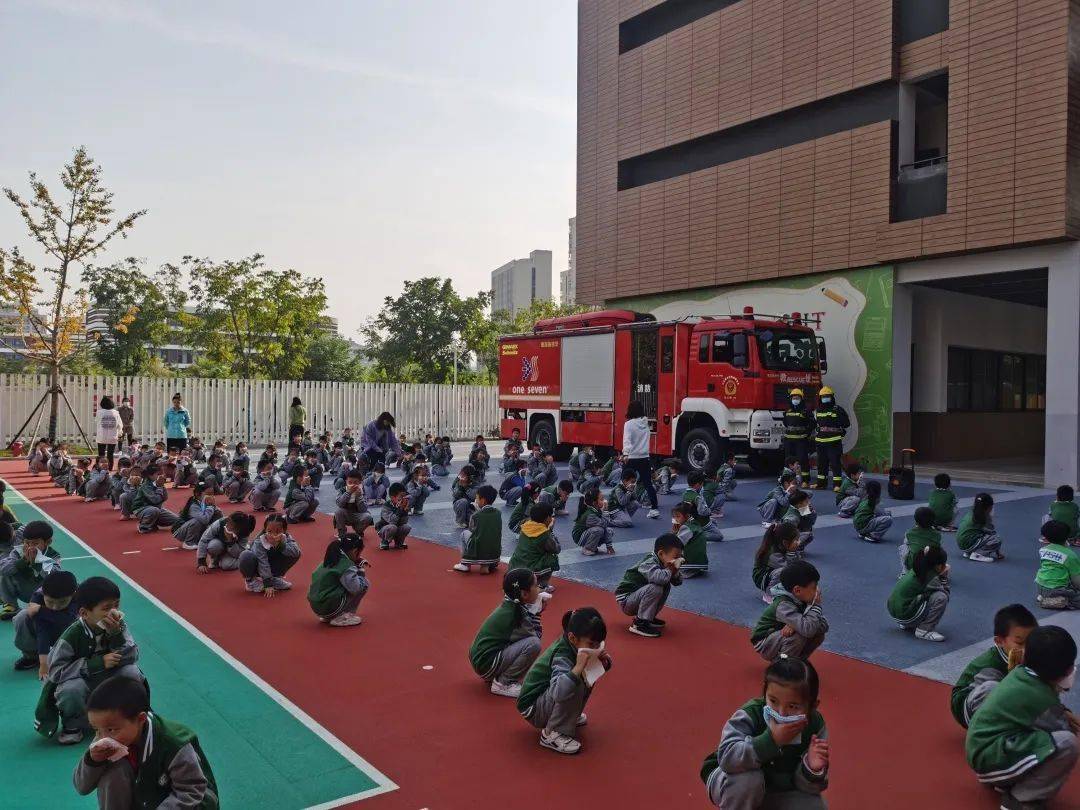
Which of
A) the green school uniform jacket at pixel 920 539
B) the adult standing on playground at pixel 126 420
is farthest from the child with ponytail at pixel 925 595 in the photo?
the adult standing on playground at pixel 126 420

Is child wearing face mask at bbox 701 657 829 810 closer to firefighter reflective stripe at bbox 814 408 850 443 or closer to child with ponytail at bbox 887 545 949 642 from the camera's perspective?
child with ponytail at bbox 887 545 949 642

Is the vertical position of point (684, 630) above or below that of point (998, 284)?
below

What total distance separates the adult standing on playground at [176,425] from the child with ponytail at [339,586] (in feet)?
43.6

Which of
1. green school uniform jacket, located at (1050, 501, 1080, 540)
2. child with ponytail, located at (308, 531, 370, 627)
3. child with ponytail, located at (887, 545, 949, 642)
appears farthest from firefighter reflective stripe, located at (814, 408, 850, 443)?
child with ponytail, located at (308, 531, 370, 627)

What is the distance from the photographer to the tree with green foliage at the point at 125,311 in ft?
128

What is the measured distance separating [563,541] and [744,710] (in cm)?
742

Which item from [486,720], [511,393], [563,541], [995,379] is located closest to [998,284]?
[995,379]

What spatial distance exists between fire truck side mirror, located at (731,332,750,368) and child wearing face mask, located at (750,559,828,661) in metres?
11.3

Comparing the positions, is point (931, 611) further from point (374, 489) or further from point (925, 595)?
point (374, 489)

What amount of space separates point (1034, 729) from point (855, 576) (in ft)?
17.2

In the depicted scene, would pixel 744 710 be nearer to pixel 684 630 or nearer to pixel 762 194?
pixel 684 630

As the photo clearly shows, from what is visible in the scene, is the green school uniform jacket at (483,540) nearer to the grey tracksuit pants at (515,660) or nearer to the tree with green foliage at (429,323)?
the grey tracksuit pants at (515,660)

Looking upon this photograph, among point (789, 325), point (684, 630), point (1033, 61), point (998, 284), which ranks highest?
point (1033, 61)

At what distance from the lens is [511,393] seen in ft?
73.3
